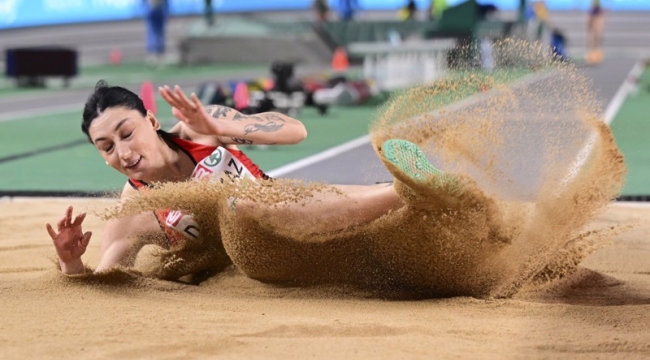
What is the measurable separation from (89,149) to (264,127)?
621 cm

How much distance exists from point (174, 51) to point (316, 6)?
4804 mm

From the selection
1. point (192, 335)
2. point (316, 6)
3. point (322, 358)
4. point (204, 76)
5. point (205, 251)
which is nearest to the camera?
point (322, 358)

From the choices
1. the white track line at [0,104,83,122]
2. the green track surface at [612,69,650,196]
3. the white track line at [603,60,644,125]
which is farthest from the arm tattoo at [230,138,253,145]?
the white track line at [0,104,83,122]

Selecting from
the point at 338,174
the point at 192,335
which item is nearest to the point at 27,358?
the point at 192,335

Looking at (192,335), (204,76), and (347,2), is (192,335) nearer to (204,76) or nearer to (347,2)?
(204,76)

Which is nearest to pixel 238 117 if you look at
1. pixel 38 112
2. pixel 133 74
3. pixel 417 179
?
pixel 417 179

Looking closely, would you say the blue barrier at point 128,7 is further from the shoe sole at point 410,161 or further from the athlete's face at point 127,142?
the shoe sole at point 410,161

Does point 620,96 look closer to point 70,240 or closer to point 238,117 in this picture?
point 238,117

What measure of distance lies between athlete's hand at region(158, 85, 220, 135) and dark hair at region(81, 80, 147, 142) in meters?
0.29

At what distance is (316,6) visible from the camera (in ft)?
107

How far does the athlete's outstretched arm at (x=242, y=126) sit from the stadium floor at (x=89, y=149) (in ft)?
1.42

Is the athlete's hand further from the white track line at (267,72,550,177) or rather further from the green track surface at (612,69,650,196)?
the green track surface at (612,69,650,196)

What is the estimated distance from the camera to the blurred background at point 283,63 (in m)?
9.41

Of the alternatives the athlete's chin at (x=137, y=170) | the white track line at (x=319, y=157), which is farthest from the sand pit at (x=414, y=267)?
the white track line at (x=319, y=157)
